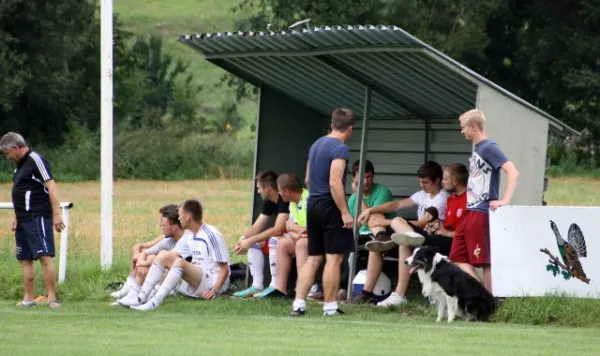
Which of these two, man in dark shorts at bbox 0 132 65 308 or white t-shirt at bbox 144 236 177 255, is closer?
man in dark shorts at bbox 0 132 65 308

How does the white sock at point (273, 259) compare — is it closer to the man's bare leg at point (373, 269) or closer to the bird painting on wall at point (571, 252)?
the man's bare leg at point (373, 269)

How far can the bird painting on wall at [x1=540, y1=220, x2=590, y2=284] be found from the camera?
1045 centimetres

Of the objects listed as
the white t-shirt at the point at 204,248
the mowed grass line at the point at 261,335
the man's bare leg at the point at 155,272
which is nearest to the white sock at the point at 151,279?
the man's bare leg at the point at 155,272

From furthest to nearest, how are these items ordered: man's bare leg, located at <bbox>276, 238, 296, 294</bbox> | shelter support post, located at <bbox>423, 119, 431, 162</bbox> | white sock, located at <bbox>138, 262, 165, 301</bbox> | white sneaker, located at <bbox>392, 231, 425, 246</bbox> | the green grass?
the green grass → shelter support post, located at <bbox>423, 119, 431, 162</bbox> → man's bare leg, located at <bbox>276, 238, 296, 294</bbox> → white sock, located at <bbox>138, 262, 165, 301</bbox> → white sneaker, located at <bbox>392, 231, 425, 246</bbox>

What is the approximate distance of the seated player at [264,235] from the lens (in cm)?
1273

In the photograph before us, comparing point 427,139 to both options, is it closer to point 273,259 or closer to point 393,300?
point 273,259

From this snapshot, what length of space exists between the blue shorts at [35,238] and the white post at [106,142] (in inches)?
78.6

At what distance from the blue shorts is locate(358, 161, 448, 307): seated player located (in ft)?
9.60

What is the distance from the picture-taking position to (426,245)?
11617 millimetres

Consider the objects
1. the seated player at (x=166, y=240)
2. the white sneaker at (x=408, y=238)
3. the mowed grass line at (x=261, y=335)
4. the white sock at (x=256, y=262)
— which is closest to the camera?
the mowed grass line at (x=261, y=335)

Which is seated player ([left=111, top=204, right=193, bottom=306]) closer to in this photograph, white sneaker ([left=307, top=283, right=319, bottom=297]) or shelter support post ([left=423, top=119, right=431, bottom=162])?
white sneaker ([left=307, top=283, right=319, bottom=297])

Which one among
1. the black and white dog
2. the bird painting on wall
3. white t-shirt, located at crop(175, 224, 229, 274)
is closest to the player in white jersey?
white t-shirt, located at crop(175, 224, 229, 274)

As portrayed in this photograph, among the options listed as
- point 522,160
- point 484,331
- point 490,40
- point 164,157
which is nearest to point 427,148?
point 522,160

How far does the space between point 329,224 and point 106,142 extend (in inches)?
158
